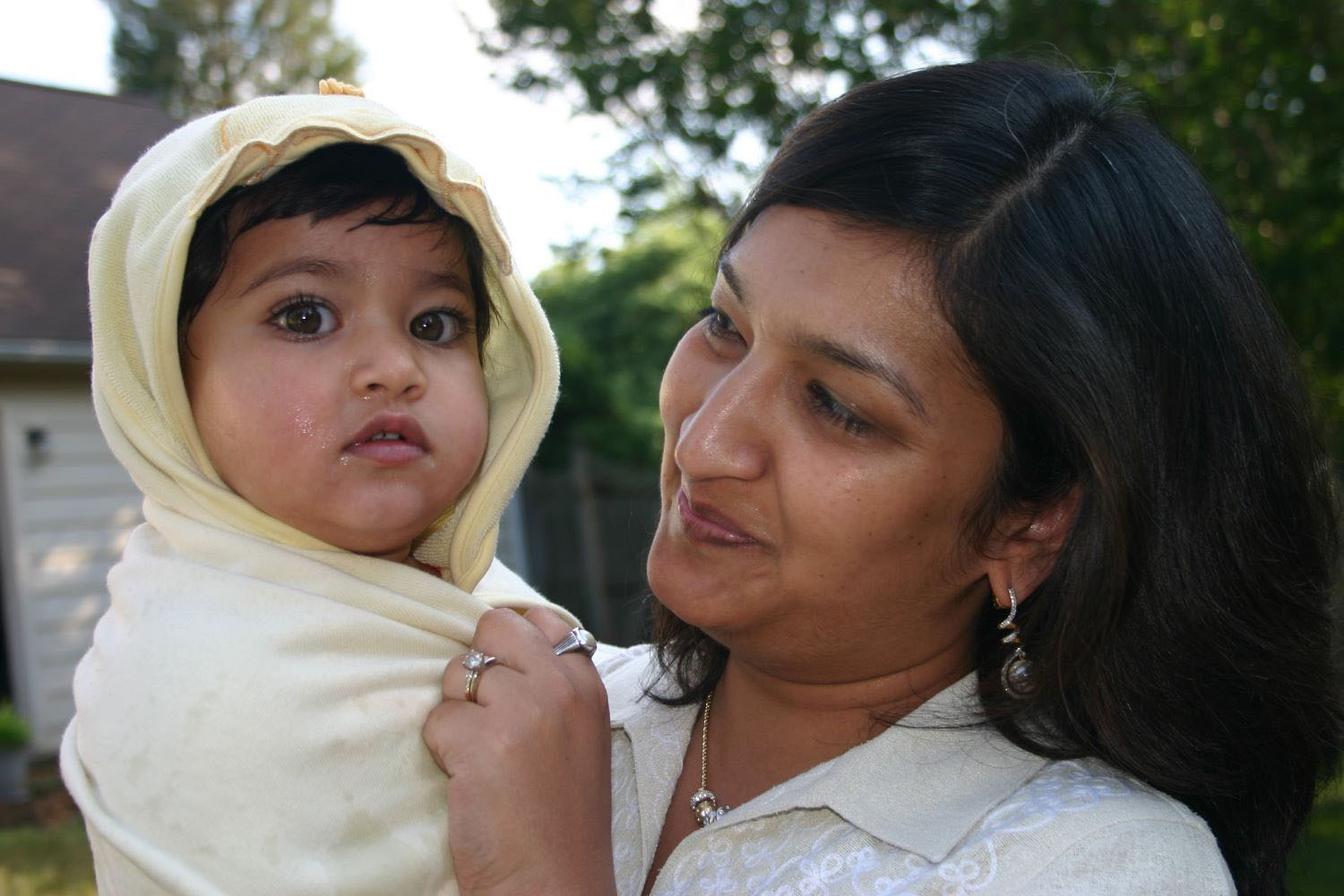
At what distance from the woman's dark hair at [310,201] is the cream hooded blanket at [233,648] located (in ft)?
0.11

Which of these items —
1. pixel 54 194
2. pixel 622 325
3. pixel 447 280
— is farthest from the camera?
pixel 622 325

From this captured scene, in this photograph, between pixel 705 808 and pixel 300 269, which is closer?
pixel 300 269

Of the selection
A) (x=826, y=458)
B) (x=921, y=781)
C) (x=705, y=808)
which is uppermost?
(x=826, y=458)

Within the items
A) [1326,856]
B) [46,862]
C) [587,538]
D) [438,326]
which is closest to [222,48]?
[587,538]

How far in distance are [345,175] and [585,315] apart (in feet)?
43.3

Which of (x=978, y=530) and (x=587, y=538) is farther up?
(x=978, y=530)

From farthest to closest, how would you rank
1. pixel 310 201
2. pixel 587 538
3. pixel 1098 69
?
pixel 587 538 → pixel 1098 69 → pixel 310 201

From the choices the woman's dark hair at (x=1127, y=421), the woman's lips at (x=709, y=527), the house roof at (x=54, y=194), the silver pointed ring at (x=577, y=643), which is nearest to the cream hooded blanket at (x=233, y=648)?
the silver pointed ring at (x=577, y=643)

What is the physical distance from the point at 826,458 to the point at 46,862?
644 centimetres

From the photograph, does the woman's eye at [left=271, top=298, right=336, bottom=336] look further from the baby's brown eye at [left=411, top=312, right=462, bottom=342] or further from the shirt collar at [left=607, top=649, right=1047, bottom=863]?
the shirt collar at [left=607, top=649, right=1047, bottom=863]

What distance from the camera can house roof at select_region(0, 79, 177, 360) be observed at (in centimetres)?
939

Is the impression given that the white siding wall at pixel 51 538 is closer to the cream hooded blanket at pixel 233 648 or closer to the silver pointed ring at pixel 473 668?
the cream hooded blanket at pixel 233 648

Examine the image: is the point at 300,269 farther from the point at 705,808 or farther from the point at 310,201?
the point at 705,808

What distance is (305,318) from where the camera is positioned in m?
1.89
